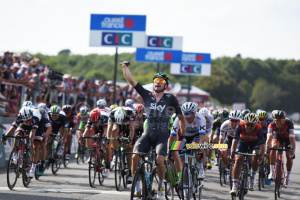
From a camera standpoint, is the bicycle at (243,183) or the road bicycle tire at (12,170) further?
the road bicycle tire at (12,170)

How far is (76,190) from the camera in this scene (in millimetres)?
10898

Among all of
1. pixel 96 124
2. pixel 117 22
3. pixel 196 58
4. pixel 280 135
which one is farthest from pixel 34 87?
pixel 196 58

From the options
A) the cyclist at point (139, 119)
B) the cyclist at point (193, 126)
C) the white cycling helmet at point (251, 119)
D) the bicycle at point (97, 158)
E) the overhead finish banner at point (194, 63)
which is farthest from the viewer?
the overhead finish banner at point (194, 63)

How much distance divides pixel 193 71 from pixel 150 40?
11.9 m

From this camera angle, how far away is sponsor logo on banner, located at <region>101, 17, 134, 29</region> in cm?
2727

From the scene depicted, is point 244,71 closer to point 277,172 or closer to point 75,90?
point 75,90

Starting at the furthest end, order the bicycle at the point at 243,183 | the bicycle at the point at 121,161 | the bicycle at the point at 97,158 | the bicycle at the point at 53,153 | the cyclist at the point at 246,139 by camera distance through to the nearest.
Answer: the bicycle at the point at 53,153, the bicycle at the point at 97,158, the bicycle at the point at 121,161, the cyclist at the point at 246,139, the bicycle at the point at 243,183

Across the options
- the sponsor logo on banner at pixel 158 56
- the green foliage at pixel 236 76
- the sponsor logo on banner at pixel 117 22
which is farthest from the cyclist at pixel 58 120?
the green foliage at pixel 236 76

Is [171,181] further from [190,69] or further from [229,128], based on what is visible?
[190,69]

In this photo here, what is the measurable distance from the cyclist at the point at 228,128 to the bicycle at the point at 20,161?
14.2 feet

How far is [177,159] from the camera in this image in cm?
897

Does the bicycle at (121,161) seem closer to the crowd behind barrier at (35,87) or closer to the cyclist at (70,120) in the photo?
the cyclist at (70,120)

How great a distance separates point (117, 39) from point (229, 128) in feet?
47.7

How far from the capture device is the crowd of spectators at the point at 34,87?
18.4 m
